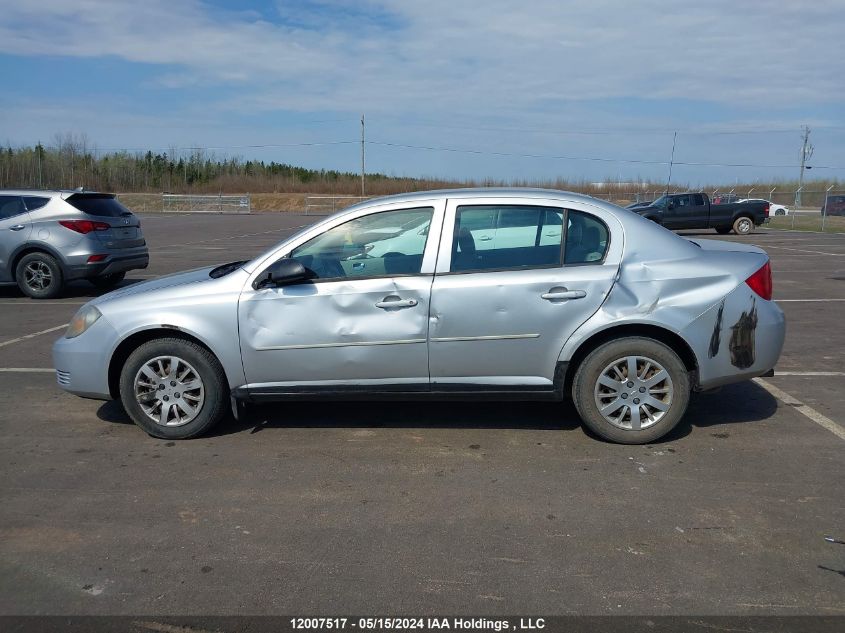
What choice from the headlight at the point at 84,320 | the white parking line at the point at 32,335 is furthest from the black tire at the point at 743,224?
the headlight at the point at 84,320

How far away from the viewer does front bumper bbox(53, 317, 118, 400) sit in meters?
5.43

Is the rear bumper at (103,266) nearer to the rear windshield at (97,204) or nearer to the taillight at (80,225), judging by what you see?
the taillight at (80,225)

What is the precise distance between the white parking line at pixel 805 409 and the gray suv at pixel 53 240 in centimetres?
961

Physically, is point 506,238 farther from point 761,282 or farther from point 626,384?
point 761,282

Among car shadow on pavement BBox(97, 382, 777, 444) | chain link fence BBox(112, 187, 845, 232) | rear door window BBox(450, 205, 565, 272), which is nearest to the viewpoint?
rear door window BBox(450, 205, 565, 272)

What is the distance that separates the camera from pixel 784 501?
434 cm

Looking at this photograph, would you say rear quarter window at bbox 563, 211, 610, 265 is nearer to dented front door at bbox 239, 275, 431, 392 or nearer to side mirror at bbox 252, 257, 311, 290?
dented front door at bbox 239, 275, 431, 392

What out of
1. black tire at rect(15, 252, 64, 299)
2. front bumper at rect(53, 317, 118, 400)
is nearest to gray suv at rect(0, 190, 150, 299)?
black tire at rect(15, 252, 64, 299)

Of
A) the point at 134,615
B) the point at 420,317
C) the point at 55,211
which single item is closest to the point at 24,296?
the point at 55,211

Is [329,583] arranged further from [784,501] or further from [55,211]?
[55,211]

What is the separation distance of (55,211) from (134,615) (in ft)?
33.0

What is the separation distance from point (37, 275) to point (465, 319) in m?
9.36

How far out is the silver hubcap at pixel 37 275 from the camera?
12.0m

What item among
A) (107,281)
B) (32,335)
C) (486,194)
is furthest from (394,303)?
(107,281)
